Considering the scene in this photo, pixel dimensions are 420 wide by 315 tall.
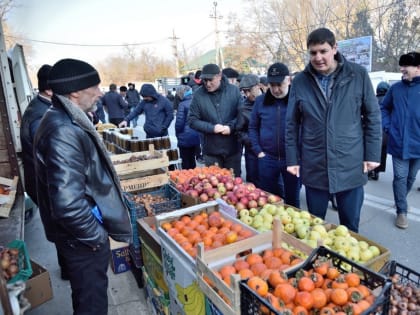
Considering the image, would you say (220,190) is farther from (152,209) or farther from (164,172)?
(164,172)

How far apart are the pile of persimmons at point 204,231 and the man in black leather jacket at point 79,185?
39 centimetres

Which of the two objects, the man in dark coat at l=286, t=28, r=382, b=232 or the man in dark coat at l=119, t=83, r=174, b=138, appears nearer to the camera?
the man in dark coat at l=286, t=28, r=382, b=232

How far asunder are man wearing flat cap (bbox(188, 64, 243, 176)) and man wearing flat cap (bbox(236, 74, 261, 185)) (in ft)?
0.31

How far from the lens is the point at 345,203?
288cm

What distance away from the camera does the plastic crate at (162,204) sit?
3154mm

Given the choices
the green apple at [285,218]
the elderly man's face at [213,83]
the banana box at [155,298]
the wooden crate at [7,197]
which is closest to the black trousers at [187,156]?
the elderly man's face at [213,83]

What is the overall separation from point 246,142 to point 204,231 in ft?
8.19

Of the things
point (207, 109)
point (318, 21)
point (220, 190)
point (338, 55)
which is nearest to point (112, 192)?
point (220, 190)

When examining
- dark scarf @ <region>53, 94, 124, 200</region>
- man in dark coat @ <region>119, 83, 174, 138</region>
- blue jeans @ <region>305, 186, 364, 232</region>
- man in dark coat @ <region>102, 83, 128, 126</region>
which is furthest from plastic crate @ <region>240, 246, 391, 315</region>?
man in dark coat @ <region>102, 83, 128, 126</region>

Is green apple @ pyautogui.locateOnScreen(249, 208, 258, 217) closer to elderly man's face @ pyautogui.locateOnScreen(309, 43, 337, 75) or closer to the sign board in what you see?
elderly man's face @ pyautogui.locateOnScreen(309, 43, 337, 75)

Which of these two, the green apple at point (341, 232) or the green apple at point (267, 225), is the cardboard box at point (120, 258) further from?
the green apple at point (341, 232)

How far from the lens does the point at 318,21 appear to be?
2709cm

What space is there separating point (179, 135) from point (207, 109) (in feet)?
6.73

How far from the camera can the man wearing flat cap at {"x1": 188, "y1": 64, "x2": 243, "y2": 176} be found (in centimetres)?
394
